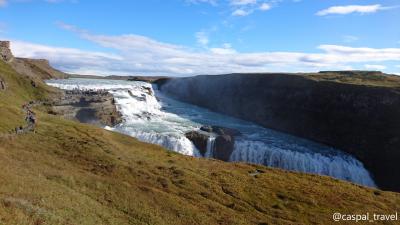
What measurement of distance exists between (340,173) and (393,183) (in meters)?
14.1

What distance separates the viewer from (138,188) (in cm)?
3666

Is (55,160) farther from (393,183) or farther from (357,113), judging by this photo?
(357,113)

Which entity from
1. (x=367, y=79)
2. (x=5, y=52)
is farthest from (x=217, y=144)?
(x=367, y=79)

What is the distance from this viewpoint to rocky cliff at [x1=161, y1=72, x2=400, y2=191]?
307ft

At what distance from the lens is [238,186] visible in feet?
145

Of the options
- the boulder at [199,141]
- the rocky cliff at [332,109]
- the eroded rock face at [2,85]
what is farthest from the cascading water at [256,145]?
the eroded rock face at [2,85]

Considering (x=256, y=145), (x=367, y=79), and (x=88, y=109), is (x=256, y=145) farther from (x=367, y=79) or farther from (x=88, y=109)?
(x=367, y=79)

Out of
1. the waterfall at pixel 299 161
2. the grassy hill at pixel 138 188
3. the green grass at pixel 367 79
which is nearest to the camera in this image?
the grassy hill at pixel 138 188

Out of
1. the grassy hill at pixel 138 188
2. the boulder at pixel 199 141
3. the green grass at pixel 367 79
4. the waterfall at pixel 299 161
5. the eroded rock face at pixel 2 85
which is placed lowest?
the waterfall at pixel 299 161

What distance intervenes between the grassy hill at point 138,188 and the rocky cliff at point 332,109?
46.2 metres

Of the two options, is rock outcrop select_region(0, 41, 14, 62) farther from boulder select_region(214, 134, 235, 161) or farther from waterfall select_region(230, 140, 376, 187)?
waterfall select_region(230, 140, 376, 187)

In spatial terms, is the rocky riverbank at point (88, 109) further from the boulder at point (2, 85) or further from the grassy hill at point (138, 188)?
the grassy hill at point (138, 188)

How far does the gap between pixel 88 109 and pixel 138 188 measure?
6027cm

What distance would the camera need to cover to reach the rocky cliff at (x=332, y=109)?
93613mm
